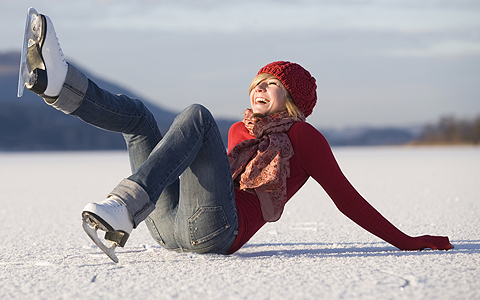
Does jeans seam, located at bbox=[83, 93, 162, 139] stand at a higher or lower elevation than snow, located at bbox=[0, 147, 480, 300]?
higher

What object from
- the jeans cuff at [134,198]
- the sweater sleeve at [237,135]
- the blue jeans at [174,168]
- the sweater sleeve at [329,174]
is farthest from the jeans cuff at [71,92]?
the sweater sleeve at [329,174]

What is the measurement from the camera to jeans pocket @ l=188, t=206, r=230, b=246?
164 centimetres

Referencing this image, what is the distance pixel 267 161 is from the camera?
1747mm

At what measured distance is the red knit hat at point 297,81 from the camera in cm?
193

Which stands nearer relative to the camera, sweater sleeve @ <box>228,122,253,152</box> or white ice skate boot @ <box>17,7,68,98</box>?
white ice skate boot @ <box>17,7,68,98</box>

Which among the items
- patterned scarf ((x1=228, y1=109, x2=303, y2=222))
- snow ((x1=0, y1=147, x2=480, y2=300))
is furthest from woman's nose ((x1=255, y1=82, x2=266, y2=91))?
snow ((x1=0, y1=147, x2=480, y2=300))

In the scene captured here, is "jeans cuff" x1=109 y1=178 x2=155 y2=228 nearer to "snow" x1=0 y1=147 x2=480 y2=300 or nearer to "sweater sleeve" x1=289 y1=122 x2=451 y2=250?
"snow" x1=0 y1=147 x2=480 y2=300

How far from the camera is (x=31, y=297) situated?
53.7 inches

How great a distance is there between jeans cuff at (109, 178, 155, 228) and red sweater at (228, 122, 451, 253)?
0.42 m

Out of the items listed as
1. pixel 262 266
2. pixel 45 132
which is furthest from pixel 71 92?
pixel 45 132

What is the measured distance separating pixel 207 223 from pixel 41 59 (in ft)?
2.52

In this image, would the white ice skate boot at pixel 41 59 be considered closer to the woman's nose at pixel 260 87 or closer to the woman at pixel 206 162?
the woman at pixel 206 162

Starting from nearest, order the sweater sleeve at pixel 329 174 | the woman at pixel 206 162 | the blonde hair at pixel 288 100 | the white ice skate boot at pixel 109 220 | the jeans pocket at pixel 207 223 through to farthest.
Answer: the white ice skate boot at pixel 109 220
the woman at pixel 206 162
the jeans pocket at pixel 207 223
the sweater sleeve at pixel 329 174
the blonde hair at pixel 288 100

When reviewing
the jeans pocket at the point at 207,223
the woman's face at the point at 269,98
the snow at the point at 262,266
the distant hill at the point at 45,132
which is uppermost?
A: the woman's face at the point at 269,98
